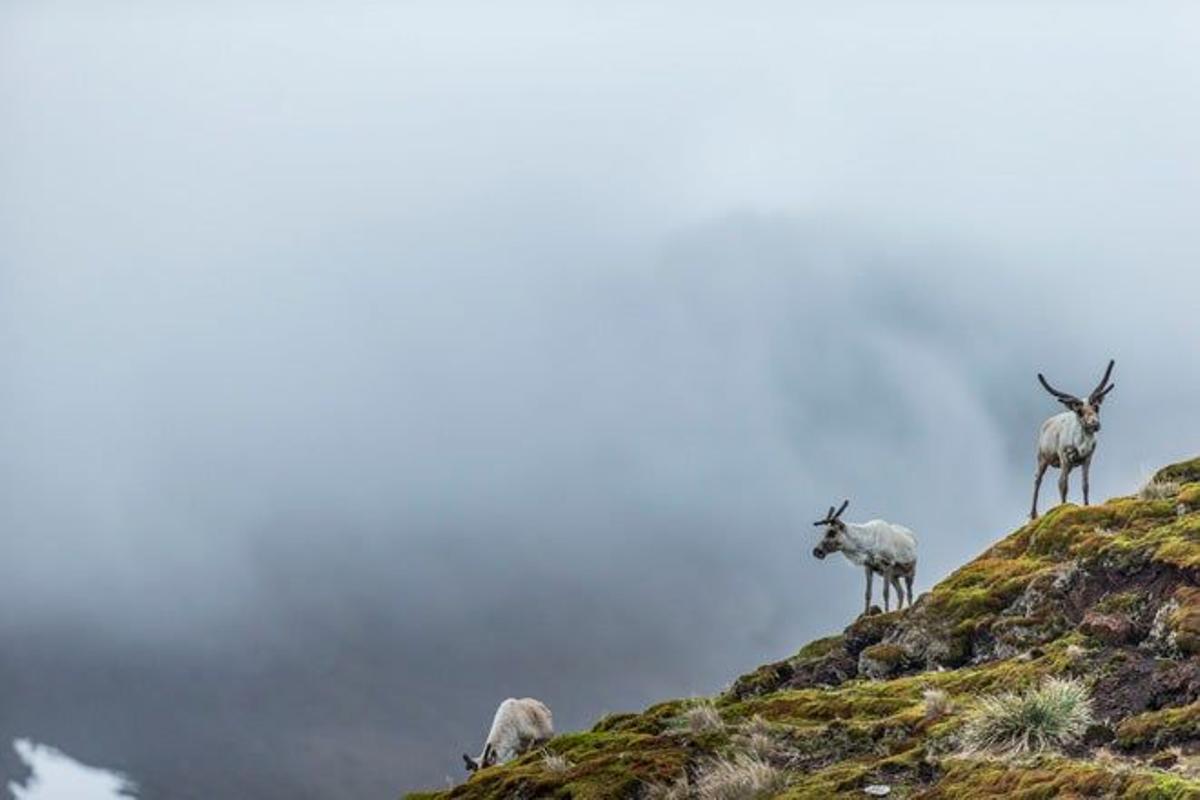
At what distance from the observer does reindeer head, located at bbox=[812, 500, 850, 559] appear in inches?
1287

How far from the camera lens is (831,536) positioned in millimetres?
32781

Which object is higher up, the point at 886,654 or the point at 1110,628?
the point at 886,654

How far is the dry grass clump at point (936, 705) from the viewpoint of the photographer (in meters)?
15.3

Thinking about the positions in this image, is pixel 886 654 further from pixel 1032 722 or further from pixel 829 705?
pixel 1032 722

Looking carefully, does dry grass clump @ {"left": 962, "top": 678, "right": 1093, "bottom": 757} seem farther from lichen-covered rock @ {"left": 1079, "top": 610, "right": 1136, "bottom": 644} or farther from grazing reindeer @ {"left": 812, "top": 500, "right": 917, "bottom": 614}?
grazing reindeer @ {"left": 812, "top": 500, "right": 917, "bottom": 614}

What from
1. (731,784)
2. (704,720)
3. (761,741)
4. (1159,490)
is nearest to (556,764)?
(704,720)

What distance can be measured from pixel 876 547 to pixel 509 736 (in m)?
10.8

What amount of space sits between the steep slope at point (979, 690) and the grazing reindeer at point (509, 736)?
9.65 m

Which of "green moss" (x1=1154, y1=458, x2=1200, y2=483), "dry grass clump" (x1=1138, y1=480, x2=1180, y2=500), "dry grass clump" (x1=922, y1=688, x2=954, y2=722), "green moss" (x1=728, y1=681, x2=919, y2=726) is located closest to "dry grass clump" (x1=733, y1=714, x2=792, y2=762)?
"green moss" (x1=728, y1=681, x2=919, y2=726)

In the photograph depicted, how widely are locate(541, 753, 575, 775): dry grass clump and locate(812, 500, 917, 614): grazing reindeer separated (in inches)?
621

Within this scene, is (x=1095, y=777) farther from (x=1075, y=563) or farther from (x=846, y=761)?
(x=1075, y=563)

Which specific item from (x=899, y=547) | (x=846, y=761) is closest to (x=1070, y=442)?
(x=899, y=547)

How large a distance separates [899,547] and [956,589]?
9901 mm

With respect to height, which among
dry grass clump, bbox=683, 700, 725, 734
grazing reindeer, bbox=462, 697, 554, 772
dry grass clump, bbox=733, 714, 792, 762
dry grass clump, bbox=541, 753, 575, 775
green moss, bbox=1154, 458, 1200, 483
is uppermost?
green moss, bbox=1154, 458, 1200, 483
